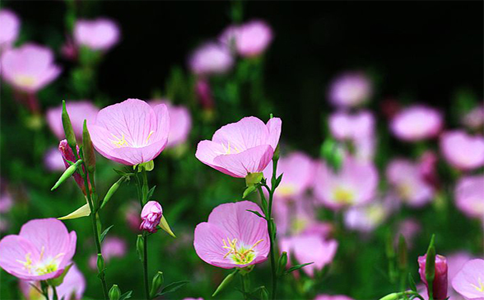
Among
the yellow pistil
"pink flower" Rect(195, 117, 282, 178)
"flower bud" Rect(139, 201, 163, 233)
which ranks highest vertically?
"pink flower" Rect(195, 117, 282, 178)

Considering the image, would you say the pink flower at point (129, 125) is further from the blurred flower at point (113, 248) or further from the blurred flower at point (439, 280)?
the blurred flower at point (113, 248)

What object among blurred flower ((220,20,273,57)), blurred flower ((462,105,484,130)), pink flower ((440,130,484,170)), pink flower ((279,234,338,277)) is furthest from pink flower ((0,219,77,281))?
blurred flower ((462,105,484,130))

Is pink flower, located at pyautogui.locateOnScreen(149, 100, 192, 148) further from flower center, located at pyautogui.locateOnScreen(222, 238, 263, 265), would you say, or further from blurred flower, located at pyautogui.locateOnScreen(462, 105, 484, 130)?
blurred flower, located at pyautogui.locateOnScreen(462, 105, 484, 130)

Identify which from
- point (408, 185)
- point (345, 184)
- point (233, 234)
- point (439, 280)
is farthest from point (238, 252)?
point (408, 185)

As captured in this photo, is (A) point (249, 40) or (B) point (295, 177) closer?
(B) point (295, 177)

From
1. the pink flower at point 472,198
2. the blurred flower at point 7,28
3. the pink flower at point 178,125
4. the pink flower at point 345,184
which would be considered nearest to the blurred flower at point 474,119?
the pink flower at point 472,198

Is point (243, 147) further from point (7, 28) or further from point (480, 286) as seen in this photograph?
point (7, 28)
